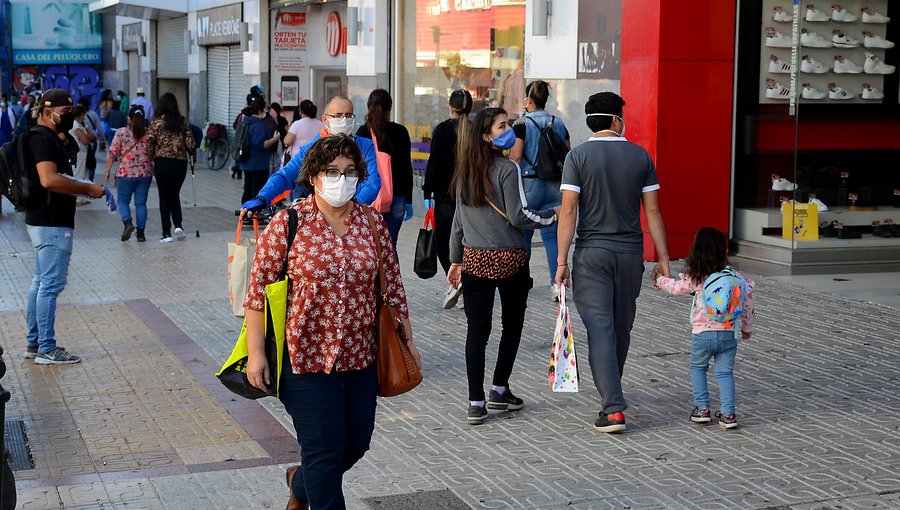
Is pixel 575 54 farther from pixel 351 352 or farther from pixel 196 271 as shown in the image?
pixel 351 352

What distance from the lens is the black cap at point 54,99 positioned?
812 centimetres

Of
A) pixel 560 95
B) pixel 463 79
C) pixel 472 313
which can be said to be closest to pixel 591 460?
pixel 472 313

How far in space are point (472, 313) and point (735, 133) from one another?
6.93 meters

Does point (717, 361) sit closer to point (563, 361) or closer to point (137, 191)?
point (563, 361)

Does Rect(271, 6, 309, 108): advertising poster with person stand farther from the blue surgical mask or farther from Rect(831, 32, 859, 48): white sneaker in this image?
the blue surgical mask

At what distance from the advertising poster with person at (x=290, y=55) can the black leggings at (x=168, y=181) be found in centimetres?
998

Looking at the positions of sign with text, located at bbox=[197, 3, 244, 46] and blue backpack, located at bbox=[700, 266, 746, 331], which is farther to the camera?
sign with text, located at bbox=[197, 3, 244, 46]

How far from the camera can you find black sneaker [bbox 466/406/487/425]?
6891 millimetres

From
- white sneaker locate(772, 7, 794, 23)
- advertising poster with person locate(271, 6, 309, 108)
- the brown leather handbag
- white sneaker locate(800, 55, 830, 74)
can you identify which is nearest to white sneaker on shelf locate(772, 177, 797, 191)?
white sneaker locate(800, 55, 830, 74)

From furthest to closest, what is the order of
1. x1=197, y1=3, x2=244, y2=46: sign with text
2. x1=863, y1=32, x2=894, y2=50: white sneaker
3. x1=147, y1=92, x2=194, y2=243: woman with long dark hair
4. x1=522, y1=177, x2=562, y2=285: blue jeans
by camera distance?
x1=197, y1=3, x2=244, y2=46: sign with text
x1=147, y1=92, x2=194, y2=243: woman with long dark hair
x1=863, y1=32, x2=894, y2=50: white sneaker
x1=522, y1=177, x2=562, y2=285: blue jeans

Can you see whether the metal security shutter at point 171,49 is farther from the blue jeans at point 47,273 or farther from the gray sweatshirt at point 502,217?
the gray sweatshirt at point 502,217

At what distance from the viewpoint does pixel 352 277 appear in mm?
4586

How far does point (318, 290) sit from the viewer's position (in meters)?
4.55

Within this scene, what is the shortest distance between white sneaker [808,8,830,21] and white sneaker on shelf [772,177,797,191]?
1690mm
